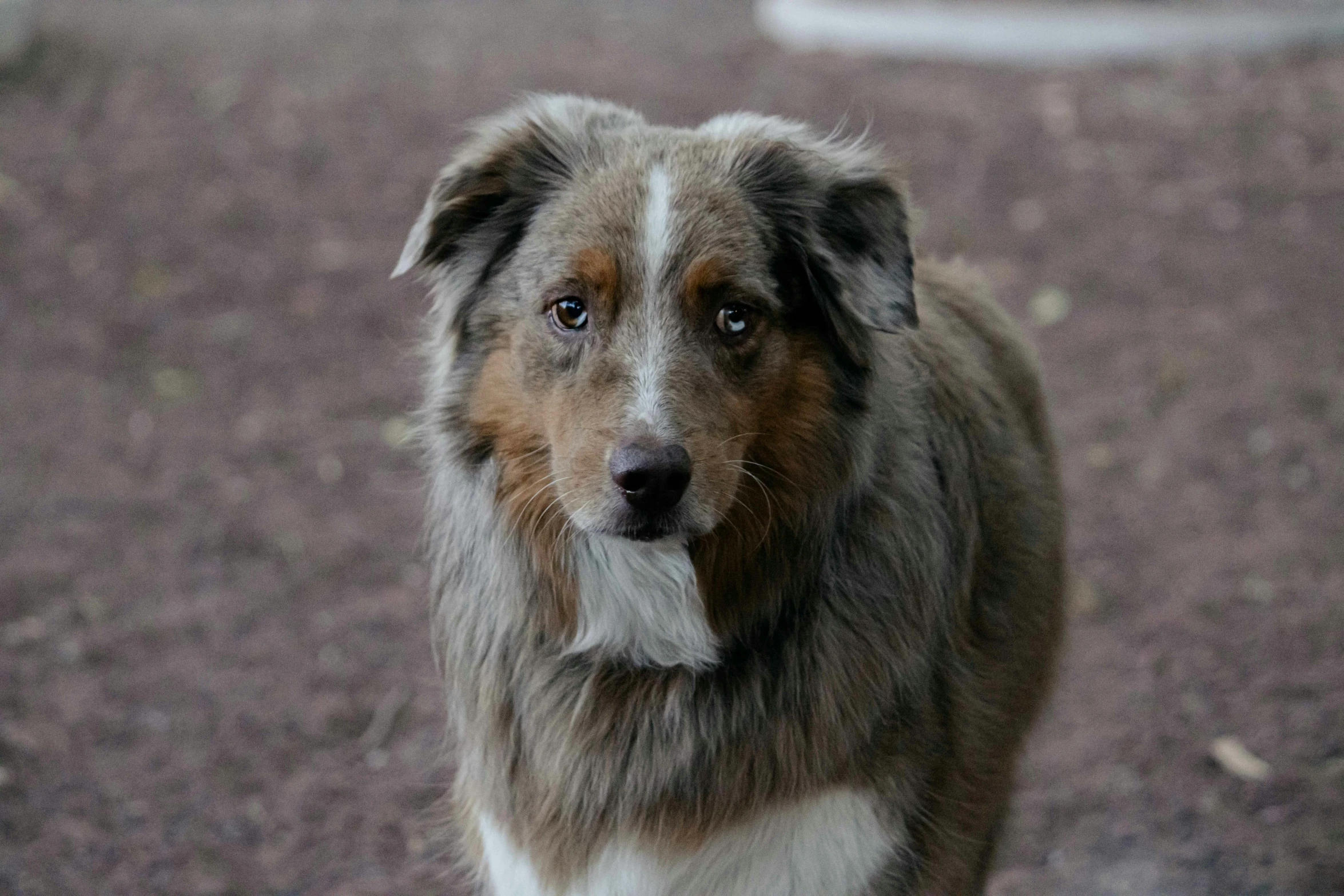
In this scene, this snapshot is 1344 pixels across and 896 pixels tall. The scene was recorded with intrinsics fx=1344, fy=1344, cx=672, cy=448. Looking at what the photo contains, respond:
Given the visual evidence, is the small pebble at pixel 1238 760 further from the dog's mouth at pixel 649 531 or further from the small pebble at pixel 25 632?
the small pebble at pixel 25 632

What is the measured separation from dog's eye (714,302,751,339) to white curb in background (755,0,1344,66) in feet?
26.5

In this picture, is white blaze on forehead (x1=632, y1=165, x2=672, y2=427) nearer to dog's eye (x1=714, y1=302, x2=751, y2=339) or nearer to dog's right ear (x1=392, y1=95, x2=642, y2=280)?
dog's eye (x1=714, y1=302, x2=751, y2=339)

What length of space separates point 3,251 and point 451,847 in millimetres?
5787

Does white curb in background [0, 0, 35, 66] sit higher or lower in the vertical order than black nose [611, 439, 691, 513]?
higher

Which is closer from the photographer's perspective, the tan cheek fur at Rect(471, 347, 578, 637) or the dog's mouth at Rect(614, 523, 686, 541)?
the dog's mouth at Rect(614, 523, 686, 541)

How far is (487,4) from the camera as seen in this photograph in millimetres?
11984

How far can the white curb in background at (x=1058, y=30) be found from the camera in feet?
33.8

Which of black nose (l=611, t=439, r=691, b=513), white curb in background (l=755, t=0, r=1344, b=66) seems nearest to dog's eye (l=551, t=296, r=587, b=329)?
black nose (l=611, t=439, r=691, b=513)

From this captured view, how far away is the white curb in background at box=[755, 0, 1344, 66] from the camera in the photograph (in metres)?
10.3

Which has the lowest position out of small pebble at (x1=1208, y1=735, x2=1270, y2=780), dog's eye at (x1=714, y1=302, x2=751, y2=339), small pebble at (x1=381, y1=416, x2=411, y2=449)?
small pebble at (x1=1208, y1=735, x2=1270, y2=780)

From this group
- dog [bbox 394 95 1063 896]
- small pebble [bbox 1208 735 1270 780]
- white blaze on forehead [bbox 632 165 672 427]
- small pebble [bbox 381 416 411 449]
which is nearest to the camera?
white blaze on forehead [bbox 632 165 672 427]

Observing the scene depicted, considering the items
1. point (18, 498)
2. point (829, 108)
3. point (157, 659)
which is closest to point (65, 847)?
point (157, 659)

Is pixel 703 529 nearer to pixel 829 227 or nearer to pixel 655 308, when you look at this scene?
pixel 655 308

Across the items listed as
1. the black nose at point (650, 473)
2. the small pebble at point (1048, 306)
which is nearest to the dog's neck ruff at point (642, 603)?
the black nose at point (650, 473)
